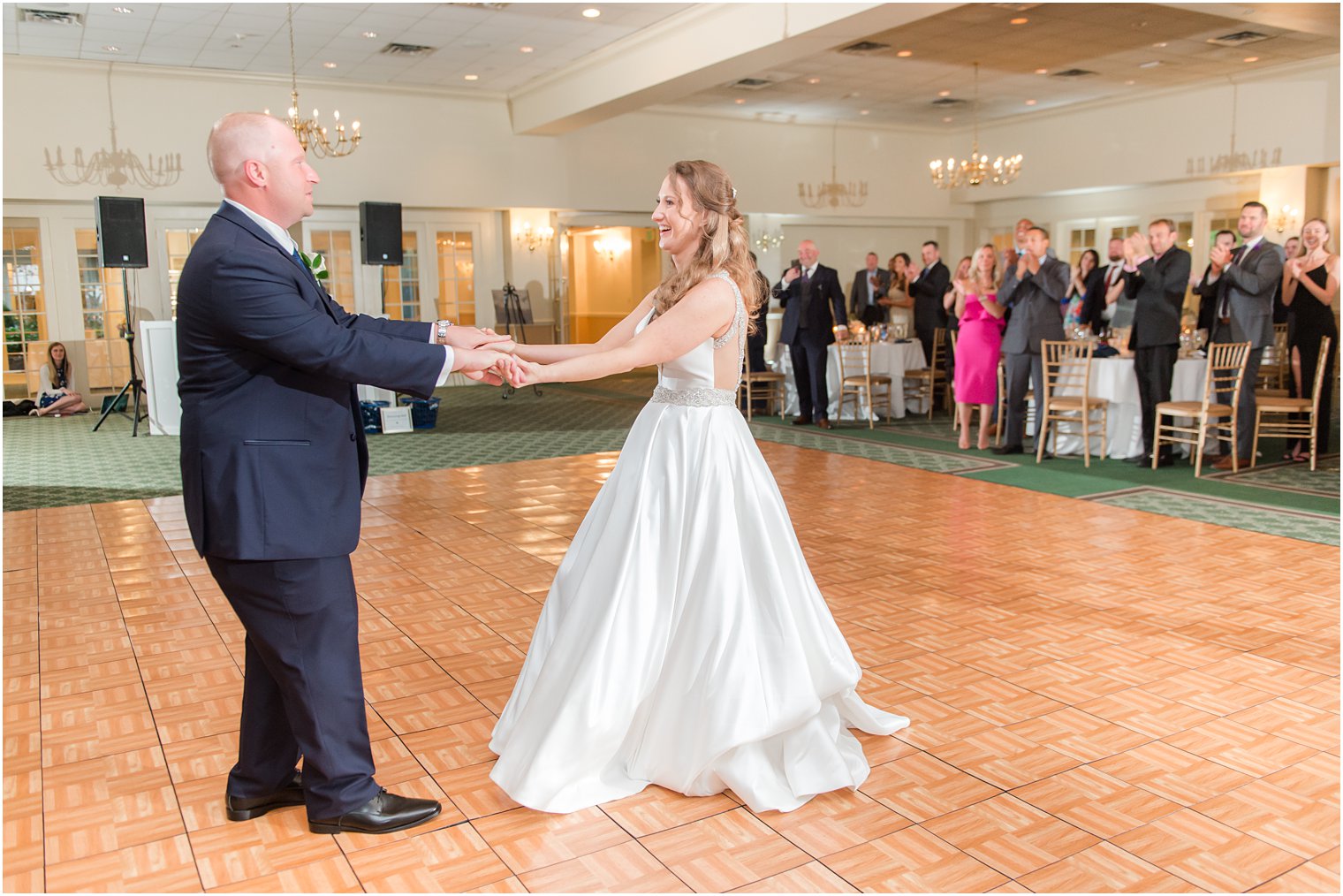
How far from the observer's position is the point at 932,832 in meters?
2.42

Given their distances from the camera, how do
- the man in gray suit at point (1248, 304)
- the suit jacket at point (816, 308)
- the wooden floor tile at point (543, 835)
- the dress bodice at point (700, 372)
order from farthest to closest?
the suit jacket at point (816, 308)
the man in gray suit at point (1248, 304)
the dress bodice at point (700, 372)
the wooden floor tile at point (543, 835)

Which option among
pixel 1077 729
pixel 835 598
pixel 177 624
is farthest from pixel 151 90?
pixel 1077 729

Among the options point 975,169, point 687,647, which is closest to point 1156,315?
point 687,647

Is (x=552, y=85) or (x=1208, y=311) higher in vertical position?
(x=552, y=85)

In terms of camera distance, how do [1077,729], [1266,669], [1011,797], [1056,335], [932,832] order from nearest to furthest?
[932,832] < [1011,797] < [1077,729] < [1266,669] < [1056,335]

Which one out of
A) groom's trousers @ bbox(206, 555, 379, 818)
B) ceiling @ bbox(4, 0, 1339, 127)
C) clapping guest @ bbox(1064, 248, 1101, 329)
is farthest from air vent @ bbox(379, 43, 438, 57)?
groom's trousers @ bbox(206, 555, 379, 818)

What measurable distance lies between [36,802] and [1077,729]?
2.83 metres

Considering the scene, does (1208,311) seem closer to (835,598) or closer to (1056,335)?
(1056,335)

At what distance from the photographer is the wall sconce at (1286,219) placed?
499 inches

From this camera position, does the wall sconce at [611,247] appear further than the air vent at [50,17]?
Yes

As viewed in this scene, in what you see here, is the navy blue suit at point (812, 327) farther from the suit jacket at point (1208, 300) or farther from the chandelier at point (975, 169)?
the chandelier at point (975, 169)

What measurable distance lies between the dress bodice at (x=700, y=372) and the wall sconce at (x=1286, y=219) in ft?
41.4

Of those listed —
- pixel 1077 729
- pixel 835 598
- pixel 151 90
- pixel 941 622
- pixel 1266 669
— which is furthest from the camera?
pixel 151 90

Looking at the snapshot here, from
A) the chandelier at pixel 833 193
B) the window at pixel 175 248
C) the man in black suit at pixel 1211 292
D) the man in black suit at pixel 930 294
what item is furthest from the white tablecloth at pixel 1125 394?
the window at pixel 175 248
